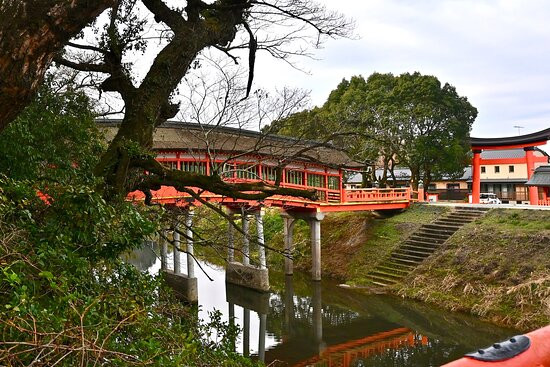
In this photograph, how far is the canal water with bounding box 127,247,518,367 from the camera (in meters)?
11.2

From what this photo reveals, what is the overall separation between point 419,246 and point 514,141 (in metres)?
8.41

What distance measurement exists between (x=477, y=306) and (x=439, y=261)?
330 cm

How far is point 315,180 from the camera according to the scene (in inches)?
679

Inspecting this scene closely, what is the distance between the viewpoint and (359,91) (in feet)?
89.1

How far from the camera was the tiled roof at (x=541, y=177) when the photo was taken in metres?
21.9

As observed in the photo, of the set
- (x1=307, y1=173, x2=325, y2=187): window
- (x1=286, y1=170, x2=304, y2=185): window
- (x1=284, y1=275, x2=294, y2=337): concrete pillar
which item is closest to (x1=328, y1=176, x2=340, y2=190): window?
(x1=307, y1=173, x2=325, y2=187): window

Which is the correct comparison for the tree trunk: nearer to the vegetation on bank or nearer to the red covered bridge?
the red covered bridge

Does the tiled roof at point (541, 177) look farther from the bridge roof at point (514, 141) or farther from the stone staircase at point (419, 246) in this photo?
the stone staircase at point (419, 246)

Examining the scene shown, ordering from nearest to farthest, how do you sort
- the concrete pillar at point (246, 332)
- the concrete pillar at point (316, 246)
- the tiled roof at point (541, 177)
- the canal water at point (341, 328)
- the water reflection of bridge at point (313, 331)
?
the canal water at point (341, 328), the water reflection of bridge at point (313, 331), the concrete pillar at point (246, 332), the concrete pillar at point (316, 246), the tiled roof at point (541, 177)

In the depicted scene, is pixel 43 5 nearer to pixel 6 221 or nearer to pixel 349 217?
pixel 6 221

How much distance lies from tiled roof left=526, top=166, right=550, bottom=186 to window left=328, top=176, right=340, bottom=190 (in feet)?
34.7

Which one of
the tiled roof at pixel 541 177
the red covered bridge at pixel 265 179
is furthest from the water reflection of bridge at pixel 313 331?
the tiled roof at pixel 541 177

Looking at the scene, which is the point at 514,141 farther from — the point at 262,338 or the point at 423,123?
the point at 262,338

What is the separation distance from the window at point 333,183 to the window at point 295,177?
221cm
